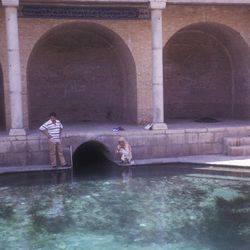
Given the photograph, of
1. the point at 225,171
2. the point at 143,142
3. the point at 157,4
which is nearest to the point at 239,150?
the point at 225,171

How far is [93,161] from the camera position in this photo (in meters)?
14.2

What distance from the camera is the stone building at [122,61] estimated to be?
14.2 metres

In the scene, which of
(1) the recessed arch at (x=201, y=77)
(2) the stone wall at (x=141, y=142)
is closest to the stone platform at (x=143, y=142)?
(2) the stone wall at (x=141, y=142)

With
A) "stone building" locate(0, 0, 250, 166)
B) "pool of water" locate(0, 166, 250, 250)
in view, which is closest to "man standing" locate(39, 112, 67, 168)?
"stone building" locate(0, 0, 250, 166)

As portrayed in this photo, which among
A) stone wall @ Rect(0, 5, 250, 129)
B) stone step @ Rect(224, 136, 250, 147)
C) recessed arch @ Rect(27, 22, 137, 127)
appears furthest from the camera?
recessed arch @ Rect(27, 22, 137, 127)

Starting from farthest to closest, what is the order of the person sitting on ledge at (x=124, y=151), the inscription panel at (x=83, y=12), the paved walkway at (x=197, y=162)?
the inscription panel at (x=83, y=12) < the person sitting on ledge at (x=124, y=151) < the paved walkway at (x=197, y=162)

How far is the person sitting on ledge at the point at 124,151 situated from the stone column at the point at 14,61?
256 centimetres

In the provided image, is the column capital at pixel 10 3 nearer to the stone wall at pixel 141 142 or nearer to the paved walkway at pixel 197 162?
the stone wall at pixel 141 142

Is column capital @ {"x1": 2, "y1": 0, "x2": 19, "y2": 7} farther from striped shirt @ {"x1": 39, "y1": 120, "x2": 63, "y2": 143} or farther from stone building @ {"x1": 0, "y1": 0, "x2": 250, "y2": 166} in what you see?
striped shirt @ {"x1": 39, "y1": 120, "x2": 63, "y2": 143}

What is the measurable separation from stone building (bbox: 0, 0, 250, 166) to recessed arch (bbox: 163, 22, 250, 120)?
38 millimetres

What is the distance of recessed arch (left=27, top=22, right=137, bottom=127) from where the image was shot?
1745 cm

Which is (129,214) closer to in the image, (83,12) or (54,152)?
(54,152)

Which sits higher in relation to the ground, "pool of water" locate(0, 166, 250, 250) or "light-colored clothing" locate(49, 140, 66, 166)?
"light-colored clothing" locate(49, 140, 66, 166)

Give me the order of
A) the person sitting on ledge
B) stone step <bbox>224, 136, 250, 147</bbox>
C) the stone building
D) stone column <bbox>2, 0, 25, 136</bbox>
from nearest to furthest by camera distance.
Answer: the person sitting on ledge
stone column <bbox>2, 0, 25, 136</bbox>
stone step <bbox>224, 136, 250, 147</bbox>
the stone building
